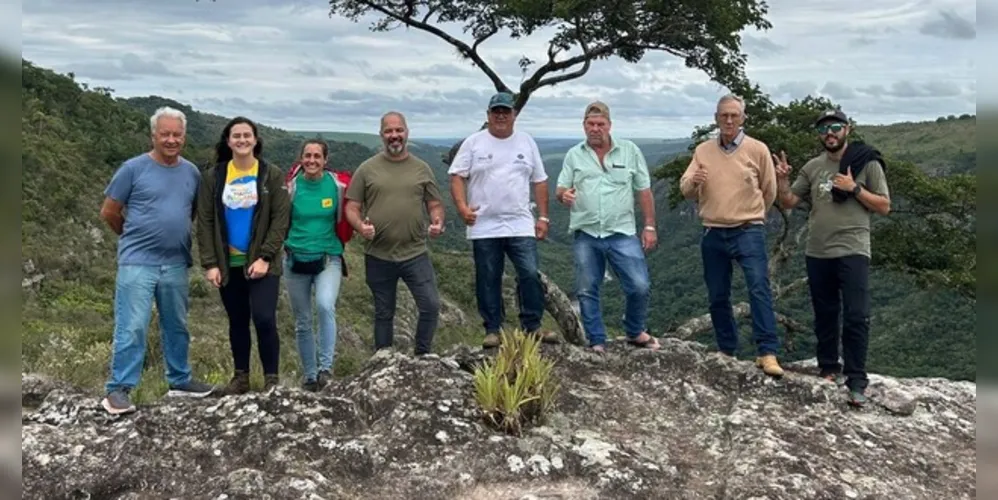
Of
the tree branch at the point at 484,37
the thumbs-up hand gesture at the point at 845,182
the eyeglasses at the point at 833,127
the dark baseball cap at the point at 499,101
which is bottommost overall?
the thumbs-up hand gesture at the point at 845,182

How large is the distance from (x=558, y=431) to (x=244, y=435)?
1.89 metres

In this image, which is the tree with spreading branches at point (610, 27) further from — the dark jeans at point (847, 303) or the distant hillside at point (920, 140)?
the distant hillside at point (920, 140)

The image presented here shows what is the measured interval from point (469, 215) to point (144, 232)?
2332mm

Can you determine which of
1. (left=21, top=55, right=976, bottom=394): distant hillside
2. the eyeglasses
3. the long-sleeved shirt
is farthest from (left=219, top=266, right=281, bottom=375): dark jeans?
the eyeglasses

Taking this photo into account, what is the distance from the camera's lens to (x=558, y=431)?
4.57 m

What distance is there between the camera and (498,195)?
5.82 meters

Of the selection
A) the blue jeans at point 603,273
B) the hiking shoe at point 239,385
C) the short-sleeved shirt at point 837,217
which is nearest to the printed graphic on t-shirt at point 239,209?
the hiking shoe at point 239,385

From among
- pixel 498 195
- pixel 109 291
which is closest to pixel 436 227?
pixel 498 195

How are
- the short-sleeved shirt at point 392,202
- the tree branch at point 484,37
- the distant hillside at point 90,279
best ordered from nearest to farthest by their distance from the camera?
the short-sleeved shirt at point 392,202 → the distant hillside at point 90,279 → the tree branch at point 484,37

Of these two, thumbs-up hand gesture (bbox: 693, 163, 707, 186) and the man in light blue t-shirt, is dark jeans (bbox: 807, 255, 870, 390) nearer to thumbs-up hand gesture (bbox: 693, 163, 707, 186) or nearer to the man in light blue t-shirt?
thumbs-up hand gesture (bbox: 693, 163, 707, 186)

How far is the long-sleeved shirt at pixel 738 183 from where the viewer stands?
5762 millimetres

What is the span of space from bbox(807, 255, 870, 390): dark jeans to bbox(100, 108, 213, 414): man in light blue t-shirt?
4.67 metres

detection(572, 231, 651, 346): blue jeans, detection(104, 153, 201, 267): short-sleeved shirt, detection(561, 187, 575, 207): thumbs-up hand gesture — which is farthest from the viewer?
detection(572, 231, 651, 346): blue jeans

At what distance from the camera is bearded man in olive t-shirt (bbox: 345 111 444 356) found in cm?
558
